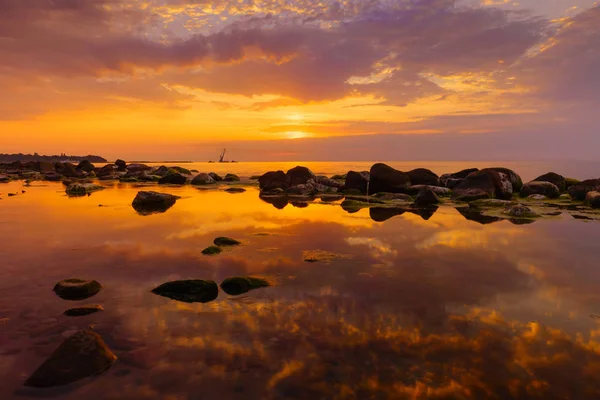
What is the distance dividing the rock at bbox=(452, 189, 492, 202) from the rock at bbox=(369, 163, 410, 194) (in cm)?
409

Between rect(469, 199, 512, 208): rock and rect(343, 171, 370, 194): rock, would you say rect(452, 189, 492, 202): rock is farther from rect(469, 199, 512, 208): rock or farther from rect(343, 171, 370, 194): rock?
rect(343, 171, 370, 194): rock

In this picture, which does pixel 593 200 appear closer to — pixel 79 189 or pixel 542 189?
pixel 542 189

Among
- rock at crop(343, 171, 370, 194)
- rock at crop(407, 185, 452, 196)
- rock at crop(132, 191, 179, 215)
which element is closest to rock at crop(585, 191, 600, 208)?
rock at crop(407, 185, 452, 196)

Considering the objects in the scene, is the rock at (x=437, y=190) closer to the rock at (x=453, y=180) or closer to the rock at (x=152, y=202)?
the rock at (x=453, y=180)

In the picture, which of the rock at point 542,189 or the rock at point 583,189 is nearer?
the rock at point 583,189

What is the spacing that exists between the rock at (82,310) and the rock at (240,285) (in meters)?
2.24

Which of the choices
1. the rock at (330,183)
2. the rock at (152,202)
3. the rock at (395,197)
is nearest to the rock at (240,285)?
the rock at (152,202)

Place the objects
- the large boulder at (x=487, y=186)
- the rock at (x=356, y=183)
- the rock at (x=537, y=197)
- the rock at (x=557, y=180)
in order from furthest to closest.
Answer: the rock at (x=356, y=183) < the rock at (x=557, y=180) < the rock at (x=537, y=197) < the large boulder at (x=487, y=186)

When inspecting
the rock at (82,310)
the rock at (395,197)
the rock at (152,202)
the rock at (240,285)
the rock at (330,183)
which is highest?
the rock at (330,183)

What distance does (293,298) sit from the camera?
6.69 m

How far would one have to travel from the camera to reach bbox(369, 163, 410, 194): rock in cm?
2789

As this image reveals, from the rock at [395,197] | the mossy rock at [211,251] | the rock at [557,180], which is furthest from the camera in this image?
the rock at [557,180]

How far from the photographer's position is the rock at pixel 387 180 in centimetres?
2789

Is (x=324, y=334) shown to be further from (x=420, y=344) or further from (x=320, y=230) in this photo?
(x=320, y=230)
